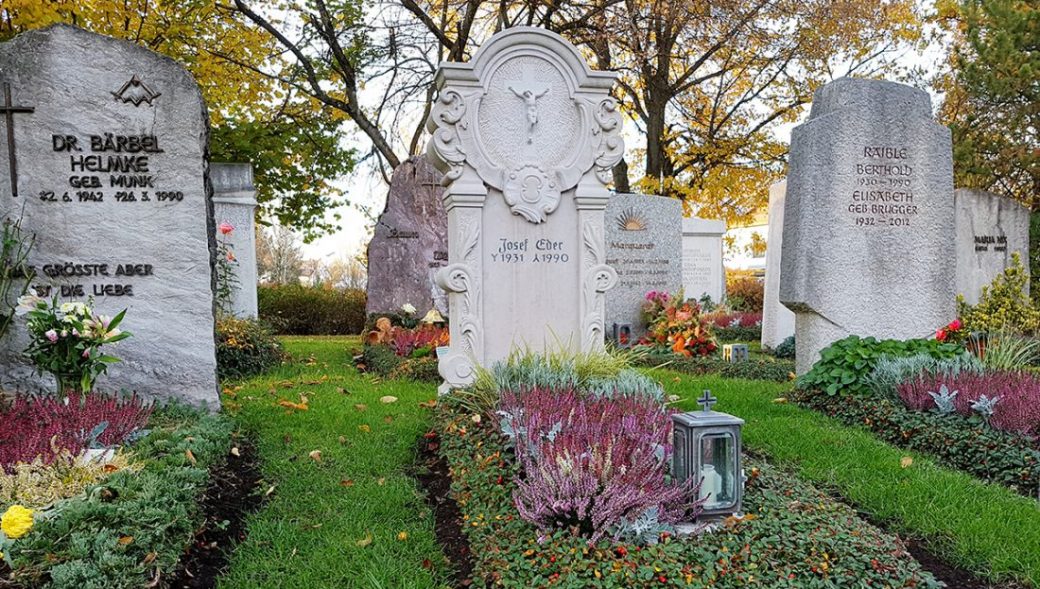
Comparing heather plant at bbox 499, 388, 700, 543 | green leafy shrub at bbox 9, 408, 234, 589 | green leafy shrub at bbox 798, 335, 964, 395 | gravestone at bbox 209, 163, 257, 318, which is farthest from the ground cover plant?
gravestone at bbox 209, 163, 257, 318

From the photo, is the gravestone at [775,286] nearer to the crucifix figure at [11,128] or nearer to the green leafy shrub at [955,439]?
the green leafy shrub at [955,439]

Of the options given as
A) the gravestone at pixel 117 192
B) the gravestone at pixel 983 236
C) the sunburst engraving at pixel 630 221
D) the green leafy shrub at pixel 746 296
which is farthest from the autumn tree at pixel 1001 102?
the gravestone at pixel 117 192

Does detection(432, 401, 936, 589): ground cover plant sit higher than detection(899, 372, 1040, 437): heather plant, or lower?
lower

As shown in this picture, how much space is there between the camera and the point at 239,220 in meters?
12.0

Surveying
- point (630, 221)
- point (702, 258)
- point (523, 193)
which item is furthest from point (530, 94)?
point (702, 258)

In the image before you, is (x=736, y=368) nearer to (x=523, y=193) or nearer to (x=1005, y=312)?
(x=1005, y=312)

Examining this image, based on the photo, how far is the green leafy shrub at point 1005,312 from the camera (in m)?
9.15

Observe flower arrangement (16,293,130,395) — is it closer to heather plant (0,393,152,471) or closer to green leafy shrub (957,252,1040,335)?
heather plant (0,393,152,471)

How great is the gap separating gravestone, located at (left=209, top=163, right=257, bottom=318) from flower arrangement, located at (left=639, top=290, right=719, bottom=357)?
6.35 metres

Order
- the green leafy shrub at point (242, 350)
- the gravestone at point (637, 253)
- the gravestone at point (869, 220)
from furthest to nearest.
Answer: the gravestone at point (637, 253) → the green leafy shrub at point (242, 350) → the gravestone at point (869, 220)

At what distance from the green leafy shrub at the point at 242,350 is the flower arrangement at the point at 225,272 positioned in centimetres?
115

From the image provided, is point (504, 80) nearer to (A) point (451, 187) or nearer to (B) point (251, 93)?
(A) point (451, 187)

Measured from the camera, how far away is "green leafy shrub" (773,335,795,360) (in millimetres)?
11234

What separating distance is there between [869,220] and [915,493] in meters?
4.15
